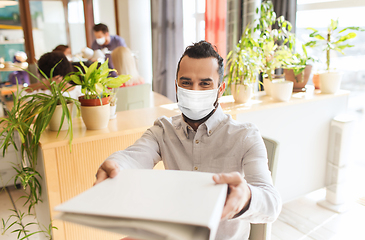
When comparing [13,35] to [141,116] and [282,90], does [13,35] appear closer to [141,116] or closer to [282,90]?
[141,116]

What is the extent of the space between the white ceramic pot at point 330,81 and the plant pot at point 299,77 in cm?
10

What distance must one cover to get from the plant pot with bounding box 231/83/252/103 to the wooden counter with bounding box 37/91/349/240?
0.14 ft

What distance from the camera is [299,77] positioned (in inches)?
92.5

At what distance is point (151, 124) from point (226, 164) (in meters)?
0.66

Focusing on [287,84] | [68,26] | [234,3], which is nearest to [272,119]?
[287,84]

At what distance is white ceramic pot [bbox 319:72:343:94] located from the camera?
2283 millimetres

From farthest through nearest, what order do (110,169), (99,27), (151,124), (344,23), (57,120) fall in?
(99,27) → (344,23) → (151,124) → (57,120) → (110,169)

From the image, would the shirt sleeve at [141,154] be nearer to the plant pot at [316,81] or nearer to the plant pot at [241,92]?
the plant pot at [241,92]

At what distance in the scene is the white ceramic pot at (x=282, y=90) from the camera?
2.08 meters

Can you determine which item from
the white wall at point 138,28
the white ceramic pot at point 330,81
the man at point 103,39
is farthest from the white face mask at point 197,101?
the white wall at point 138,28

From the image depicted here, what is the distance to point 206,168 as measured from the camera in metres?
1.11

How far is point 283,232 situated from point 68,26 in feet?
15.2

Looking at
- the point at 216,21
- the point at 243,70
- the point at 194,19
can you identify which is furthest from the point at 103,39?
the point at 243,70

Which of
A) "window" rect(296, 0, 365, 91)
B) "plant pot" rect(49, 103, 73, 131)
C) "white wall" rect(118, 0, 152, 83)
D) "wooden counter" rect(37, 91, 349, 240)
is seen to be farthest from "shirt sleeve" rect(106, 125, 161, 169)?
"white wall" rect(118, 0, 152, 83)
